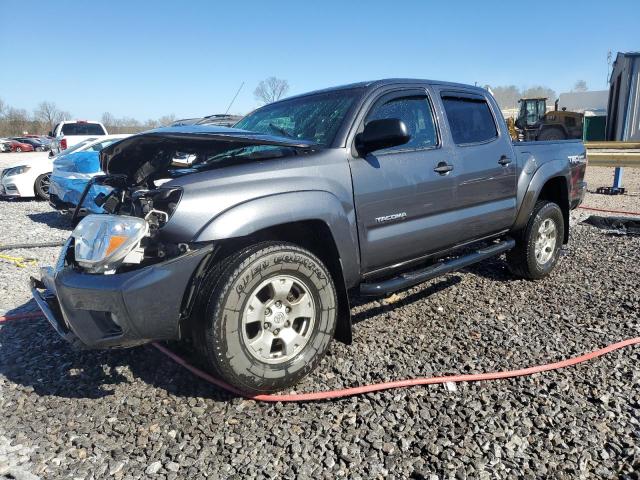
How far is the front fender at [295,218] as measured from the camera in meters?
2.48

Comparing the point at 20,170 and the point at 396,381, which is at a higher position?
the point at 20,170

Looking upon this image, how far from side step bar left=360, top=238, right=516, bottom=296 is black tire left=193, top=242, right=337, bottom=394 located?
0.36m

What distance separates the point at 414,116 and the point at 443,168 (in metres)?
0.47

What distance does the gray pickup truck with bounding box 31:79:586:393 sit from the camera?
243 cm

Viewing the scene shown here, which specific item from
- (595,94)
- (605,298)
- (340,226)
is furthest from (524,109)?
(595,94)

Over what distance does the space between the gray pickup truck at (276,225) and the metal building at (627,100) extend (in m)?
24.1

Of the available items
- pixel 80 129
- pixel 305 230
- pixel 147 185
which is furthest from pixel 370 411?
pixel 80 129

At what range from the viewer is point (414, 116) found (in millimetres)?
3678

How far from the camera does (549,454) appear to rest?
2.23 metres

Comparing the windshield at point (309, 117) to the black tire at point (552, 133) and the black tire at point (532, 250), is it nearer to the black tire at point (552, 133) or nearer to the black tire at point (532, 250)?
the black tire at point (532, 250)

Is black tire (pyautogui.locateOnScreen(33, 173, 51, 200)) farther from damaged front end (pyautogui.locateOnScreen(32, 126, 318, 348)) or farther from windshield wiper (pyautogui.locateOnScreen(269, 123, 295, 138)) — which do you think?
damaged front end (pyautogui.locateOnScreen(32, 126, 318, 348))

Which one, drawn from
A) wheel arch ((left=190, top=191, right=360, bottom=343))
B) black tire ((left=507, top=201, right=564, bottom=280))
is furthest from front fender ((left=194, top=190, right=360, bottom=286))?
black tire ((left=507, top=201, right=564, bottom=280))

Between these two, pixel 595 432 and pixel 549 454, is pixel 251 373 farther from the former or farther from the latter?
pixel 595 432

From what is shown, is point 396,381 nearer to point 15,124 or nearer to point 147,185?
point 147,185
